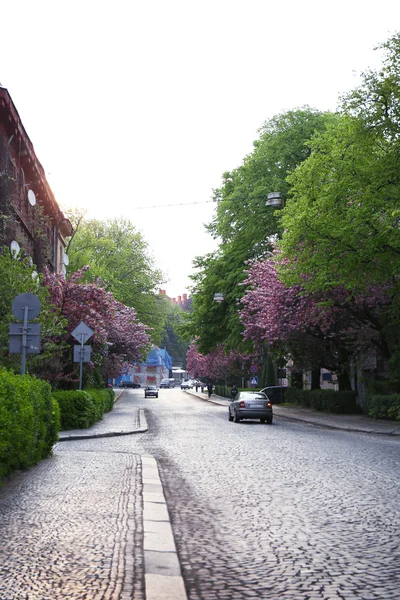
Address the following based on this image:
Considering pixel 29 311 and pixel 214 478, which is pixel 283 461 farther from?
pixel 29 311

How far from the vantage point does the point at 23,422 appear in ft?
35.3

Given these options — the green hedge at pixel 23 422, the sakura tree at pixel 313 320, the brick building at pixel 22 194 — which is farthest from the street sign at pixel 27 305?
the sakura tree at pixel 313 320

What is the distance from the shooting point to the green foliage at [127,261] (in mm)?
63125

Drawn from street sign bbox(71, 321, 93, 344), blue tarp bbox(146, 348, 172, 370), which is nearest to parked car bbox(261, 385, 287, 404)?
street sign bbox(71, 321, 93, 344)

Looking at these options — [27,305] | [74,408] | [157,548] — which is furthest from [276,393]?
[157,548]

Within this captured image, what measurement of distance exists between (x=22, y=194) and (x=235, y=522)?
24.7m

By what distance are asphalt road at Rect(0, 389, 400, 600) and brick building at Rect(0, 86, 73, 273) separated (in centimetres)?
1349

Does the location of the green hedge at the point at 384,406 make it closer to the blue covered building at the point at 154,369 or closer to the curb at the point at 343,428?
the curb at the point at 343,428

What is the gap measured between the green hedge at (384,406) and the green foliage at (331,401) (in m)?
5.13

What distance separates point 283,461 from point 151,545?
25.8 feet

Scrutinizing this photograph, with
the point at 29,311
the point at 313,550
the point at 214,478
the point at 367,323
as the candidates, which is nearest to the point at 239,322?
the point at 367,323

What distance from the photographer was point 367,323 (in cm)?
3216

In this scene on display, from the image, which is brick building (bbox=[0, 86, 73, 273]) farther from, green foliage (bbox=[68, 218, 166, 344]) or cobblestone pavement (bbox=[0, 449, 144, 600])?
green foliage (bbox=[68, 218, 166, 344])

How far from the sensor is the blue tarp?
155 metres
